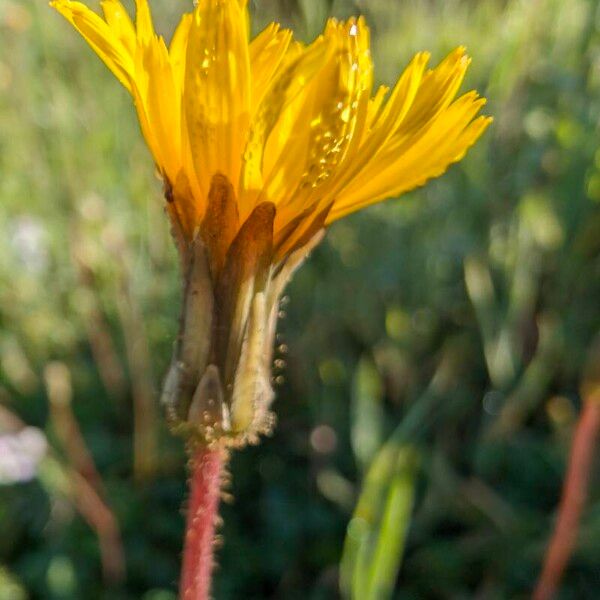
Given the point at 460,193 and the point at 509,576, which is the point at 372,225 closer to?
the point at 460,193

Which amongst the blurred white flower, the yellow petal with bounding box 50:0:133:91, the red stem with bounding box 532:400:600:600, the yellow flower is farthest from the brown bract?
the blurred white flower

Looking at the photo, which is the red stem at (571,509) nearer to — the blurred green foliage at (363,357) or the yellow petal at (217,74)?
the blurred green foliage at (363,357)

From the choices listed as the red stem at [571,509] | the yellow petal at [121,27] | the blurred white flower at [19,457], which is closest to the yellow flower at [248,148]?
the yellow petal at [121,27]

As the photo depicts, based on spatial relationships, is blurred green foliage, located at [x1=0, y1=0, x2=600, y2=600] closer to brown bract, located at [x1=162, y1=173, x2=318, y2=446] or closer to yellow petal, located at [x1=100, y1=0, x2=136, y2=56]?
brown bract, located at [x1=162, y1=173, x2=318, y2=446]

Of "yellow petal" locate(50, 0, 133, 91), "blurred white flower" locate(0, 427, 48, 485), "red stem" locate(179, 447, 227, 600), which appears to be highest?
"yellow petal" locate(50, 0, 133, 91)

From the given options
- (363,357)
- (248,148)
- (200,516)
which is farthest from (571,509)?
(248,148)

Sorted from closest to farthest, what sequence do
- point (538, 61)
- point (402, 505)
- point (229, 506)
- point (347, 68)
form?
point (347, 68) < point (402, 505) < point (229, 506) < point (538, 61)

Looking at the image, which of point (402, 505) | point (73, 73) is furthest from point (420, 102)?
point (73, 73)
